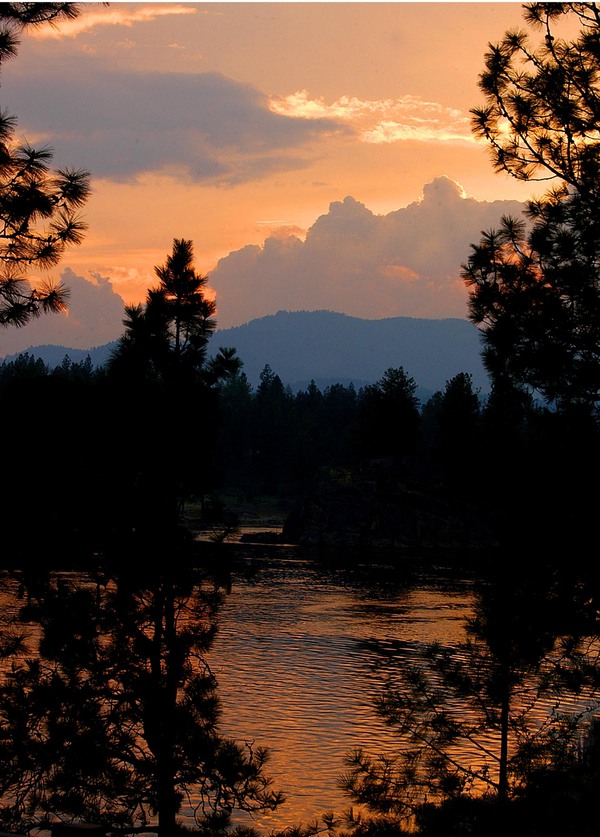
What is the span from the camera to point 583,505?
12.9 metres

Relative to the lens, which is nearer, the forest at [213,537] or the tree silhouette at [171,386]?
the forest at [213,537]

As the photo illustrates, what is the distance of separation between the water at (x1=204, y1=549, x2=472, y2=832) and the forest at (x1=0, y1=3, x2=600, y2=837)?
1317mm

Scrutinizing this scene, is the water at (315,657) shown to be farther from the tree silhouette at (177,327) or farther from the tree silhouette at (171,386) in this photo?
the tree silhouette at (177,327)

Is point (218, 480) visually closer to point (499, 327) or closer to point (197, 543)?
point (197, 543)

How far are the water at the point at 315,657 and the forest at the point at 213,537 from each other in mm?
1317

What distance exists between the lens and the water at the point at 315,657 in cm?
2025

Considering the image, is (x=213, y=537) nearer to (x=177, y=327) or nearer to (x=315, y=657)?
(x=177, y=327)

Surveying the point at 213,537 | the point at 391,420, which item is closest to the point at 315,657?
the point at 213,537

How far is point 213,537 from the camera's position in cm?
1424

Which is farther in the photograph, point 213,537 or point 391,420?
point 391,420

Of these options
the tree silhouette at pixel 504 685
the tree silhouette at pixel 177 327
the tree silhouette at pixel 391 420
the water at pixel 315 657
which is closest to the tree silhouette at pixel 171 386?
the tree silhouette at pixel 177 327

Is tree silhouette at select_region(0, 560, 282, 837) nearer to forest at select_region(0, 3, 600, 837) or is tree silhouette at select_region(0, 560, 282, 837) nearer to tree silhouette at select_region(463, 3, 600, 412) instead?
forest at select_region(0, 3, 600, 837)

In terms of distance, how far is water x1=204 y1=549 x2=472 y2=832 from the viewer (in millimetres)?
20250

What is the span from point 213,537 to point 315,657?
18.6 m
